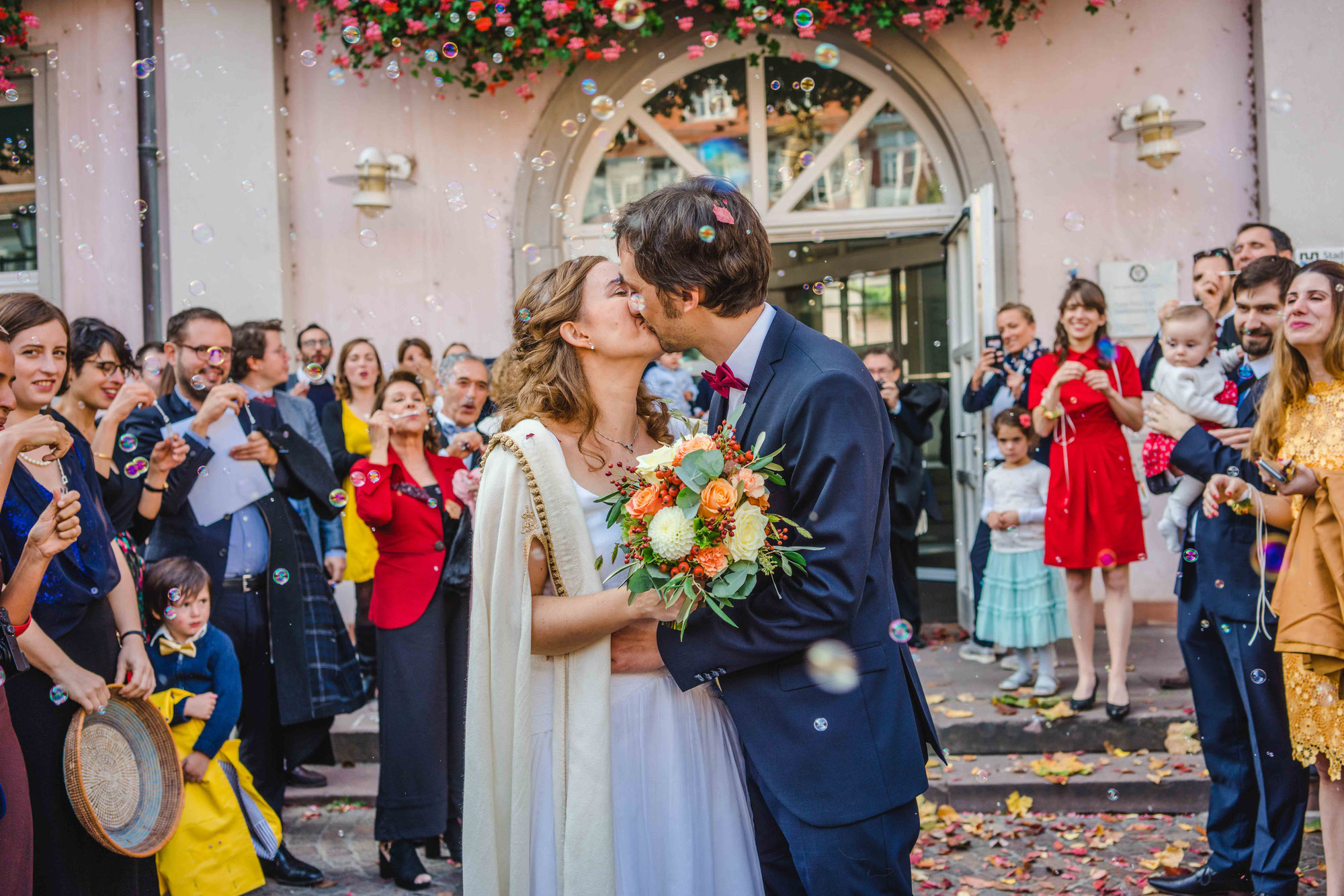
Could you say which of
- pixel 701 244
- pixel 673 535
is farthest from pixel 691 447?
pixel 701 244

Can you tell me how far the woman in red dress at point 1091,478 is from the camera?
5094 millimetres

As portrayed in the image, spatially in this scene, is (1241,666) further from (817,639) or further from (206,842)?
(206,842)

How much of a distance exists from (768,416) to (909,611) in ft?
15.9

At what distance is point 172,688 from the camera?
153 inches

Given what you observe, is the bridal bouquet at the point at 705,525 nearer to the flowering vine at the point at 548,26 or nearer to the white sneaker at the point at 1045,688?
the white sneaker at the point at 1045,688

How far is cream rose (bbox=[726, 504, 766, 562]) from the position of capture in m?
1.79

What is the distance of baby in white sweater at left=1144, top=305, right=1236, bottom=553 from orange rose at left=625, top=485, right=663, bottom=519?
3.14 metres

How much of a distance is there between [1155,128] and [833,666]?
614 cm

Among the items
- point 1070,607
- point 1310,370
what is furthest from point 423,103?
point 1310,370

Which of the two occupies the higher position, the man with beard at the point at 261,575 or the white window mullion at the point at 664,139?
the white window mullion at the point at 664,139

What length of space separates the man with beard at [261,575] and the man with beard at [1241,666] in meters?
3.52

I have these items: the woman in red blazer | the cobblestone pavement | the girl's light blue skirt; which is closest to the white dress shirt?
the woman in red blazer

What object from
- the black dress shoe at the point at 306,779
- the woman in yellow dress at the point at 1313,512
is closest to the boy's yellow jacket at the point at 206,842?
the black dress shoe at the point at 306,779

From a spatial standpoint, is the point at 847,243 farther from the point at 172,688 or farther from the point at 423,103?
the point at 172,688
